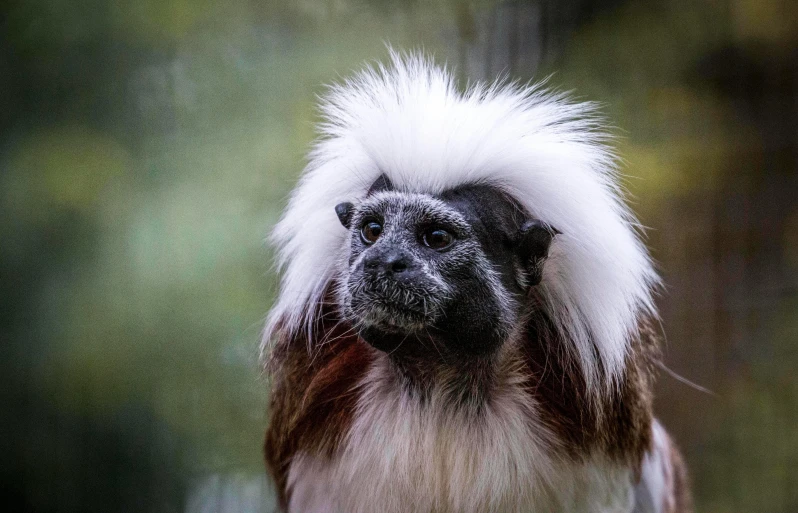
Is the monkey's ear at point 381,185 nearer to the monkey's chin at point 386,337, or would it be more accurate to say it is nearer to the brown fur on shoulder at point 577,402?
the monkey's chin at point 386,337

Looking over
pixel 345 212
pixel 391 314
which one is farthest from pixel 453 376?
pixel 345 212

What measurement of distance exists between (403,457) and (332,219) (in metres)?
0.41

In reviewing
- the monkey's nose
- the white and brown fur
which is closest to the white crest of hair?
the white and brown fur

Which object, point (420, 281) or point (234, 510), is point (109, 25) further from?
point (234, 510)

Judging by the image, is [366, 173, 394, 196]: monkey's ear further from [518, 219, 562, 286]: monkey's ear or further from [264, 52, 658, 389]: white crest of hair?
[518, 219, 562, 286]: monkey's ear

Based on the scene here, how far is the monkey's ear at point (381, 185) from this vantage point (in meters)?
1.26

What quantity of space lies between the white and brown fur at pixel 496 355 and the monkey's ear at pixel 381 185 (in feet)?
0.06

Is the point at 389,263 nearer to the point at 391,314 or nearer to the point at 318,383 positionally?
the point at 391,314

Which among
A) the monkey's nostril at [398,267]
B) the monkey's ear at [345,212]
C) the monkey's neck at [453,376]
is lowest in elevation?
the monkey's neck at [453,376]

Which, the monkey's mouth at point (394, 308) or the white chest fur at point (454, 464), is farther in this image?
the white chest fur at point (454, 464)

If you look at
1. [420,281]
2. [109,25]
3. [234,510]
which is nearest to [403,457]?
[420,281]

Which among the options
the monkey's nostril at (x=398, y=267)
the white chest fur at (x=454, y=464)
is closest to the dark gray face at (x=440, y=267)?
the monkey's nostril at (x=398, y=267)

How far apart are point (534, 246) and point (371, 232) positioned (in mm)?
255

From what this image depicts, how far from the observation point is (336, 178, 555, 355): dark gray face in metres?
1.13
